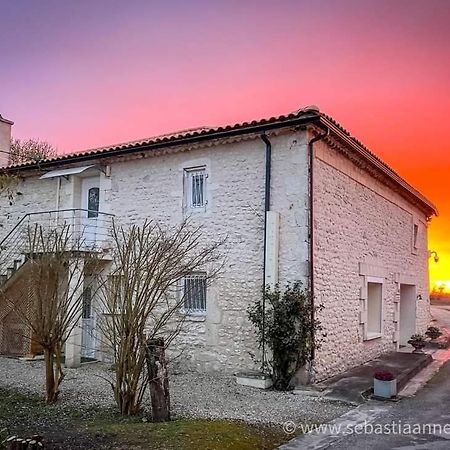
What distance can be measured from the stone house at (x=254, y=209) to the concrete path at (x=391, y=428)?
90.7 inches

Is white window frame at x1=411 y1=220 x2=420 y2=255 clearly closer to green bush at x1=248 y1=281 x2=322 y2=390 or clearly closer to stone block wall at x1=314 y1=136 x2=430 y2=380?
stone block wall at x1=314 y1=136 x2=430 y2=380

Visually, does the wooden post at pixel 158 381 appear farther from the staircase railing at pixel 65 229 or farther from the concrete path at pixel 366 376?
the staircase railing at pixel 65 229

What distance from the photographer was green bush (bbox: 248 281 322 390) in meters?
10.8

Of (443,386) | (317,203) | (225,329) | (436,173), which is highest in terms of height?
(436,173)

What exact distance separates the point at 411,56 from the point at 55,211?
33.6 ft

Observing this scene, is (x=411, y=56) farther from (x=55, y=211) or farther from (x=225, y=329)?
(x=55, y=211)

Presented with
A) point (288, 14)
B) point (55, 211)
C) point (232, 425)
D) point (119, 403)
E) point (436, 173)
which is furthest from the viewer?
point (436, 173)

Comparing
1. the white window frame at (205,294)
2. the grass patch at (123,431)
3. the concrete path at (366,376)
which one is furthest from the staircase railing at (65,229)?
the concrete path at (366,376)

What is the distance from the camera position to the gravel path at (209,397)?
28.2 ft

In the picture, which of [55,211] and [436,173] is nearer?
[55,211]

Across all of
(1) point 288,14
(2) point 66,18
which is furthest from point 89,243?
(1) point 288,14

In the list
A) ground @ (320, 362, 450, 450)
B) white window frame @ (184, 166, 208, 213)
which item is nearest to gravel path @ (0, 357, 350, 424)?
ground @ (320, 362, 450, 450)

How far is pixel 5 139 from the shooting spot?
19766 millimetres

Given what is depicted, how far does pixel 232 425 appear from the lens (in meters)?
7.43
